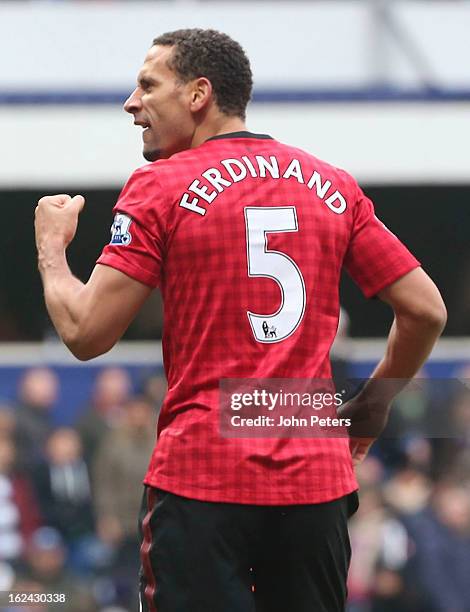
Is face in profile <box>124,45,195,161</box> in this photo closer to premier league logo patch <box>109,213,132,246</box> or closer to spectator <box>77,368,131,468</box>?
premier league logo patch <box>109,213,132,246</box>

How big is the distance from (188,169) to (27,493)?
5.24m

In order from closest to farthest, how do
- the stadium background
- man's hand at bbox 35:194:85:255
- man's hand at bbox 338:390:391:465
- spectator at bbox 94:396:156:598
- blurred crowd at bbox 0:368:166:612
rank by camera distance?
man's hand at bbox 35:194:85:255 < man's hand at bbox 338:390:391:465 < blurred crowd at bbox 0:368:166:612 < spectator at bbox 94:396:156:598 < the stadium background

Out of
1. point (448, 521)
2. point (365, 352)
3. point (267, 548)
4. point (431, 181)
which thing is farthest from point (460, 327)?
point (267, 548)

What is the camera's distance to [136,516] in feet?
25.4

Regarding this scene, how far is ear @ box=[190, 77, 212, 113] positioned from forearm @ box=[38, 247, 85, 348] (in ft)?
1.63

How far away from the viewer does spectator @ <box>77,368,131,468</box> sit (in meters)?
8.55

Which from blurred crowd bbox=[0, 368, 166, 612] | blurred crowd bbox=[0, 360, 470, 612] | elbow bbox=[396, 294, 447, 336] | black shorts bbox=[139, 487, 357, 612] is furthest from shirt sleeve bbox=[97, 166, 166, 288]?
blurred crowd bbox=[0, 368, 166, 612]

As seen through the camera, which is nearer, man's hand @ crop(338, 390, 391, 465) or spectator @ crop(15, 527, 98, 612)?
man's hand @ crop(338, 390, 391, 465)

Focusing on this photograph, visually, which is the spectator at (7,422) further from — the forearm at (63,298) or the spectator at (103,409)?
the forearm at (63,298)

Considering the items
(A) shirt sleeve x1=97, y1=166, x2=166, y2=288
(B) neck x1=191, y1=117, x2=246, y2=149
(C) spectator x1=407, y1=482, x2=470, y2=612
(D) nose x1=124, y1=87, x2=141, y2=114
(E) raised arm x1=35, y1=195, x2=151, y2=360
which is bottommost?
(C) spectator x1=407, y1=482, x2=470, y2=612

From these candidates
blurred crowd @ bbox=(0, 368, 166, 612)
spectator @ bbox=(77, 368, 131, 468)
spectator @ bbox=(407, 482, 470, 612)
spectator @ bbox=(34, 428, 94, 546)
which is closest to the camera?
blurred crowd @ bbox=(0, 368, 166, 612)

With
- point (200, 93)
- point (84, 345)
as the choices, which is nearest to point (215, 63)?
point (200, 93)

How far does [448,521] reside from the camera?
25.1ft

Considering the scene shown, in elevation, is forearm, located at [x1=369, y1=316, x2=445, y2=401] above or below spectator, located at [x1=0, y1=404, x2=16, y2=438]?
above
